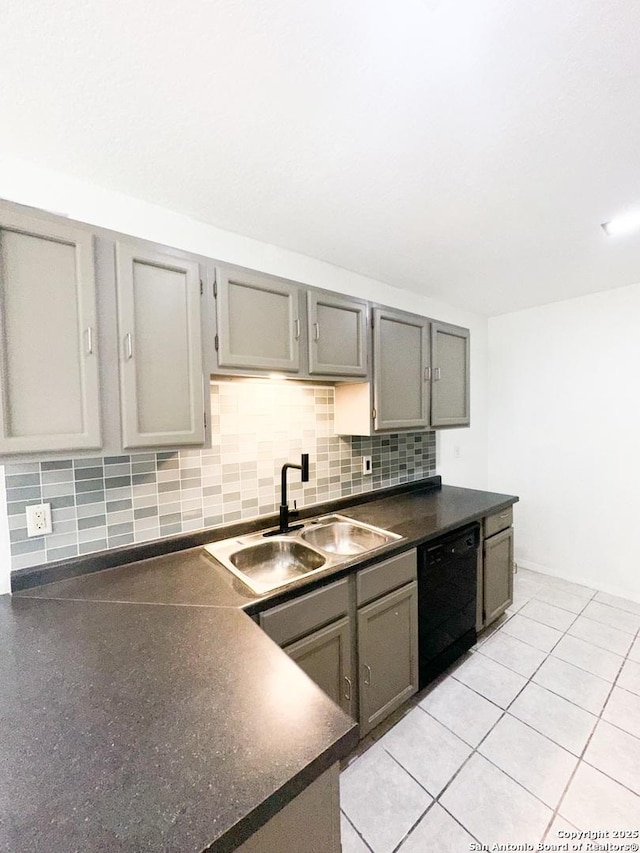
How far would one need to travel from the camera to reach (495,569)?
232 cm

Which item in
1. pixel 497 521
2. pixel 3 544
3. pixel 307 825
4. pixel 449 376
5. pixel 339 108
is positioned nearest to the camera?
pixel 307 825

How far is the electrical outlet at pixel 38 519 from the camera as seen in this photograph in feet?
4.26

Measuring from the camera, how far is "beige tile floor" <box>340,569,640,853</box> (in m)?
1.27

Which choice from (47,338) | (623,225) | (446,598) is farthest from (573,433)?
(47,338)

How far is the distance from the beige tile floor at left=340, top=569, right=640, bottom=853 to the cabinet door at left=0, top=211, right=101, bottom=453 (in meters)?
1.74

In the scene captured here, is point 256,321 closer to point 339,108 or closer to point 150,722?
point 339,108

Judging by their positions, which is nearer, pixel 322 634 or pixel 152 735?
pixel 152 735

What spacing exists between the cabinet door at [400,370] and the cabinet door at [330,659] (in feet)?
3.55

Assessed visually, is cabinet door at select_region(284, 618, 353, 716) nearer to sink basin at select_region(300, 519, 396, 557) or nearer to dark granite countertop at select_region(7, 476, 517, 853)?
dark granite countertop at select_region(7, 476, 517, 853)

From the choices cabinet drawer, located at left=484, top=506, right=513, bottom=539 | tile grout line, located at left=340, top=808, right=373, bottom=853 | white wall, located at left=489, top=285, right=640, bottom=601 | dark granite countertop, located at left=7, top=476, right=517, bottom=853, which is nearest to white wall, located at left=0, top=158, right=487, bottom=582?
white wall, located at left=489, top=285, right=640, bottom=601

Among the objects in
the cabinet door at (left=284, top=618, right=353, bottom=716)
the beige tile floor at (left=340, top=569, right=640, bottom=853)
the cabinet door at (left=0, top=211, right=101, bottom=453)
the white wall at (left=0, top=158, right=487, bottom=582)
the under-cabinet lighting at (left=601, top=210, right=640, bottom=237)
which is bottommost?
the beige tile floor at (left=340, top=569, right=640, bottom=853)

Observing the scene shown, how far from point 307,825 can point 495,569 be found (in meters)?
2.02

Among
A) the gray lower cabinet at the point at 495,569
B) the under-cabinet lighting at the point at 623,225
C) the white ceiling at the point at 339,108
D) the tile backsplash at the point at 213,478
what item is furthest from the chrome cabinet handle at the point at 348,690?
the under-cabinet lighting at the point at 623,225

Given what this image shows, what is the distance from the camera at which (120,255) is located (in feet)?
3.99
